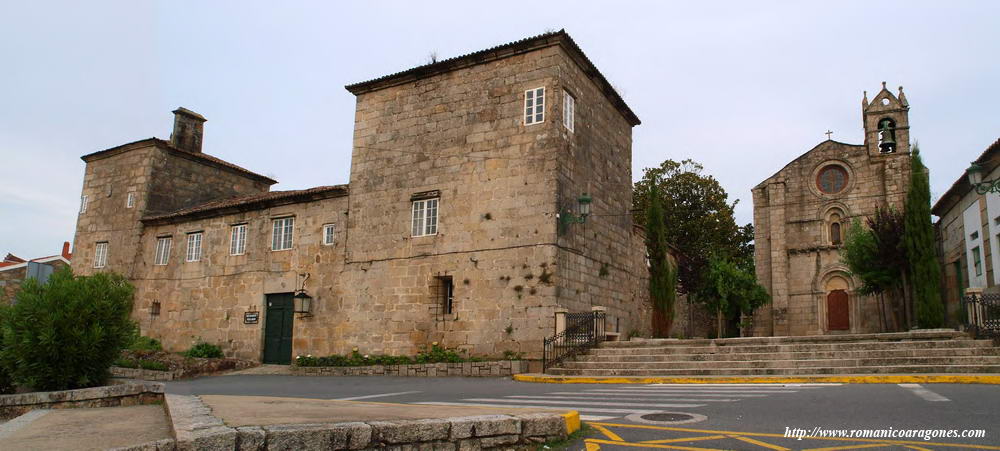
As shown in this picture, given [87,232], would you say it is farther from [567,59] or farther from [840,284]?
[840,284]

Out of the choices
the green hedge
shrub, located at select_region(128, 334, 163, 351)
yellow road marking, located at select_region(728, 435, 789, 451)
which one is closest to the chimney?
shrub, located at select_region(128, 334, 163, 351)

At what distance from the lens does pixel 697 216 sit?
133 feet

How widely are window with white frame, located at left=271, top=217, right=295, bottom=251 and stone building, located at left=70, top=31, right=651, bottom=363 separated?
0.05 m

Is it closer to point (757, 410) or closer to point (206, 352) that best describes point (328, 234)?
point (206, 352)

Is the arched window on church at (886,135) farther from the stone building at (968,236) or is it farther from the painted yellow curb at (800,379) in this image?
the painted yellow curb at (800,379)

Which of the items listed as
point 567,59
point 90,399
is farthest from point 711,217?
point 90,399

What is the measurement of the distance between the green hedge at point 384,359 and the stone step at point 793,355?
12.0 ft

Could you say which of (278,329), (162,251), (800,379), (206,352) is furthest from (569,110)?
(162,251)

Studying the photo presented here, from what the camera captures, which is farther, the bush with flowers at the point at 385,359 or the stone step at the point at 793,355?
the bush with flowers at the point at 385,359

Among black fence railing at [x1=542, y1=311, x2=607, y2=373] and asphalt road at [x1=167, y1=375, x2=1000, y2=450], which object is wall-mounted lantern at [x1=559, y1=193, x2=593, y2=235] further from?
asphalt road at [x1=167, y1=375, x2=1000, y2=450]

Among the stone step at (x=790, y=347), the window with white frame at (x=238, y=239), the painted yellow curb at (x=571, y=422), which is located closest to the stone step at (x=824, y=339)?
the stone step at (x=790, y=347)

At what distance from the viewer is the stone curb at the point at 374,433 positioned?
4248mm

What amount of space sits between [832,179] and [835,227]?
2.47m

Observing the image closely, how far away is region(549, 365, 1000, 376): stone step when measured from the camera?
11.7 metres
